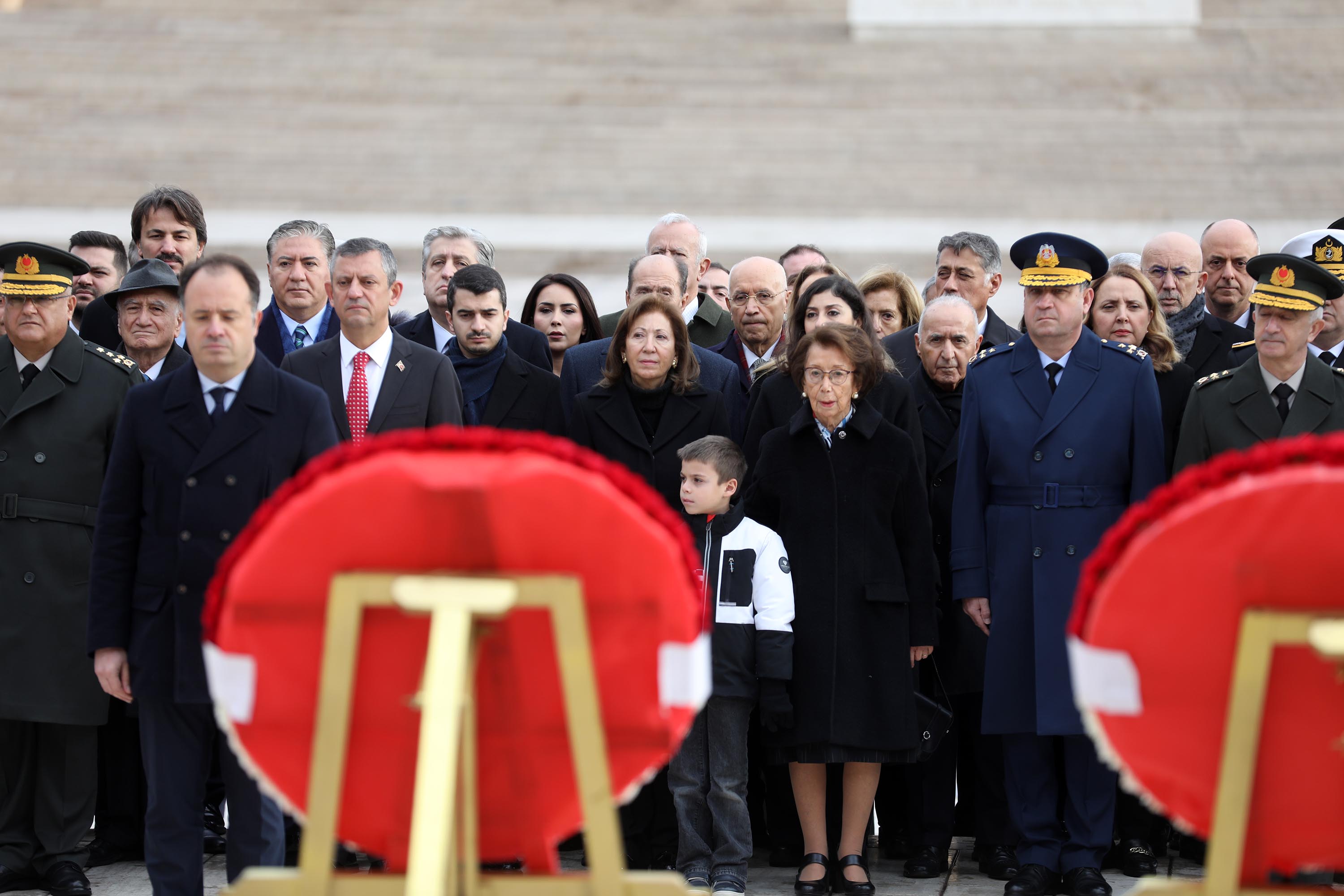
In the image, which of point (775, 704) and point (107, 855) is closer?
point (775, 704)

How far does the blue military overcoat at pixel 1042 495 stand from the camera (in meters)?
5.24

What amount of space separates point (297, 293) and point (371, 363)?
1077 mm

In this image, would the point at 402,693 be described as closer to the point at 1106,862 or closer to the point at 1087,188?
the point at 1106,862

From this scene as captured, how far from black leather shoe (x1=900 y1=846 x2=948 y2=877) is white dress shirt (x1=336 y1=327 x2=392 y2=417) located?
8.43 ft

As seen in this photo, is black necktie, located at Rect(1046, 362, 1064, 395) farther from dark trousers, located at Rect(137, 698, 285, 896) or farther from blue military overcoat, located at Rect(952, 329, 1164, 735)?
dark trousers, located at Rect(137, 698, 285, 896)

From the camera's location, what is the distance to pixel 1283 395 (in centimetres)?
525

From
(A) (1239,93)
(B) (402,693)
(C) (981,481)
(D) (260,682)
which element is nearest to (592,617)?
(B) (402,693)

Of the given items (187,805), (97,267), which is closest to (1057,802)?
(187,805)

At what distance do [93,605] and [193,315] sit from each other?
0.87 metres

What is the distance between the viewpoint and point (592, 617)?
252 cm

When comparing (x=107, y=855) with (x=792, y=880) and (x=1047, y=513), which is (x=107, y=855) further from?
(x=1047, y=513)

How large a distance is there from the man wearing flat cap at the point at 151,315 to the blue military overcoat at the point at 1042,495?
3.11 m

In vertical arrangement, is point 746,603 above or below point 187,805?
above

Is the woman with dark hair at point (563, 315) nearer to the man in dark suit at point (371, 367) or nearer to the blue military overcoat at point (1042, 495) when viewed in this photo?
the man in dark suit at point (371, 367)
